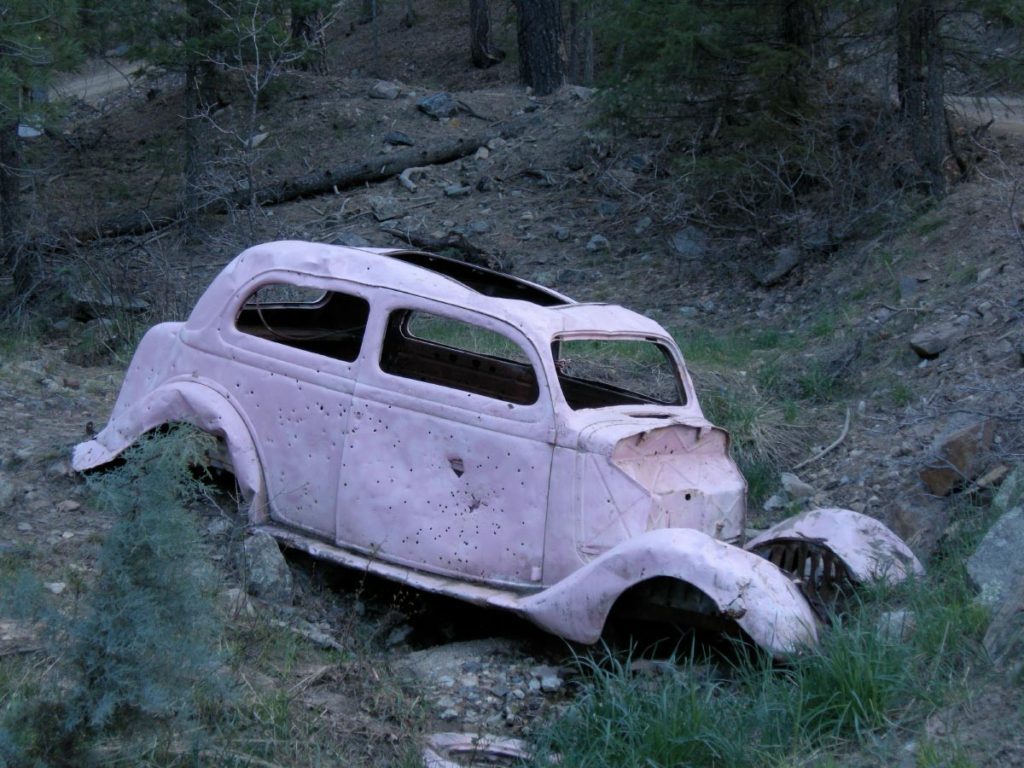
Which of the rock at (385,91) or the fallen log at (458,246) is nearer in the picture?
the fallen log at (458,246)

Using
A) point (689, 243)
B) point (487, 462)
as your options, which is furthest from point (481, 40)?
point (487, 462)

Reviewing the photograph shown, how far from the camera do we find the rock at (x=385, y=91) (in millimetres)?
18641

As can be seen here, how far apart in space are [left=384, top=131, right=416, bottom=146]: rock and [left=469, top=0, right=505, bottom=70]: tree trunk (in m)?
10.4

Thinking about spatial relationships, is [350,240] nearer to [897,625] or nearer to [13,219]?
[13,219]

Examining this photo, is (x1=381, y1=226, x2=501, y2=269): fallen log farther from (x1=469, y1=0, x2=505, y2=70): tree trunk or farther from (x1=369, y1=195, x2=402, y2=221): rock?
(x1=469, y1=0, x2=505, y2=70): tree trunk

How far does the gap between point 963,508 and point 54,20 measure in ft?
34.0

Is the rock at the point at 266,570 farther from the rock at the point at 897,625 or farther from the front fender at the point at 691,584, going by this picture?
the rock at the point at 897,625

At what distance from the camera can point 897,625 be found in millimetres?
4586

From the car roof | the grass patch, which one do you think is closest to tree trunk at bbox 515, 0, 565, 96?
the car roof

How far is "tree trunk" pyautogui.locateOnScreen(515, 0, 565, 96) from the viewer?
18750 mm

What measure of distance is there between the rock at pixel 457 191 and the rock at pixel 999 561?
11426 millimetres

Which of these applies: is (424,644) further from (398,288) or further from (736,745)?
(736,745)

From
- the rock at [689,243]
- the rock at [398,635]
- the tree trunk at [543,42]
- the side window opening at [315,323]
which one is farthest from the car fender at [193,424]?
the tree trunk at [543,42]

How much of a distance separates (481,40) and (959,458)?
22.2m
